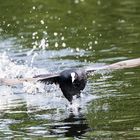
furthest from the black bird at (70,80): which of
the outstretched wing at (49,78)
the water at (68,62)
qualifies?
the water at (68,62)

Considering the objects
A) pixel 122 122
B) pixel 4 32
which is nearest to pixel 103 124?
pixel 122 122

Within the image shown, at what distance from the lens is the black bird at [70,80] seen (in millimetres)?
12609

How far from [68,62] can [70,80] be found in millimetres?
3691

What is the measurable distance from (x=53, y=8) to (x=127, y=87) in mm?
12588

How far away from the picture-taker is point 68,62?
16.3 metres

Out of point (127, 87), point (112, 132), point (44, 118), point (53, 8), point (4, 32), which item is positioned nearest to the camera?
point (112, 132)

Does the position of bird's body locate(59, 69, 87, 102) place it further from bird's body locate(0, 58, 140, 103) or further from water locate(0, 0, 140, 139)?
water locate(0, 0, 140, 139)

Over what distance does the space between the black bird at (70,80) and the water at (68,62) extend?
0.75 ft

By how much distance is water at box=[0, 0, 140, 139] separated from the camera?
1118 cm

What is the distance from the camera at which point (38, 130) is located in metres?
11.0

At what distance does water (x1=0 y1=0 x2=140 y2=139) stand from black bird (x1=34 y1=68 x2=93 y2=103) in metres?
0.23

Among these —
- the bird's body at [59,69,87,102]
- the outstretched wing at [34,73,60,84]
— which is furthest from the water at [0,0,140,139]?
the outstretched wing at [34,73,60,84]

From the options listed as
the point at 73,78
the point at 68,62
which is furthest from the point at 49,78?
the point at 68,62

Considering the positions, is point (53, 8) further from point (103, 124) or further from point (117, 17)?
point (103, 124)
